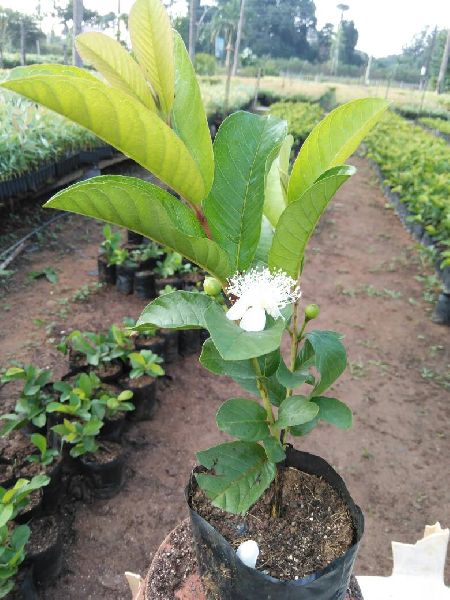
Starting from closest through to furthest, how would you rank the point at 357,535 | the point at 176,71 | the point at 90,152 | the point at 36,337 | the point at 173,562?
the point at 176,71
the point at 357,535
the point at 173,562
the point at 36,337
the point at 90,152

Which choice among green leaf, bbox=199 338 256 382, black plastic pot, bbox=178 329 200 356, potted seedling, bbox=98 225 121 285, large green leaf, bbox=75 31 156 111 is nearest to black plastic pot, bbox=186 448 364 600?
green leaf, bbox=199 338 256 382

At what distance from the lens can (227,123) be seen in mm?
796

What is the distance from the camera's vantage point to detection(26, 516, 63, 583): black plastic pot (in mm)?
1808

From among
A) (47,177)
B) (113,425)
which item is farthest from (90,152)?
(113,425)

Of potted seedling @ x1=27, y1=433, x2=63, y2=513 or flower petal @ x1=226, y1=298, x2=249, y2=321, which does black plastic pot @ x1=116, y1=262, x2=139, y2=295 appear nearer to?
potted seedling @ x1=27, y1=433, x2=63, y2=513

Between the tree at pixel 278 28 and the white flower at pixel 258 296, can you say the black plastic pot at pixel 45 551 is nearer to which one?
the white flower at pixel 258 296

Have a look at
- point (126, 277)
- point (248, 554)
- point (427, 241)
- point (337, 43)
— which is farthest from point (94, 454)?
point (337, 43)

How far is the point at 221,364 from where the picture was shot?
0.79 metres

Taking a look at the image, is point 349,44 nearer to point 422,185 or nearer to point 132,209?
point 422,185

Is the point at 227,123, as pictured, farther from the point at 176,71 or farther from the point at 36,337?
the point at 36,337

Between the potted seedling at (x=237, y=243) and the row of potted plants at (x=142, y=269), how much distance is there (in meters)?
2.75

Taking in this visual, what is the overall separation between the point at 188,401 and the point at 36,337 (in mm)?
1182

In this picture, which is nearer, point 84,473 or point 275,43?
point 84,473

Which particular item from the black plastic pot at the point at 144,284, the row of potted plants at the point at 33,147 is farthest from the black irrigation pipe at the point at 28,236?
the black plastic pot at the point at 144,284
